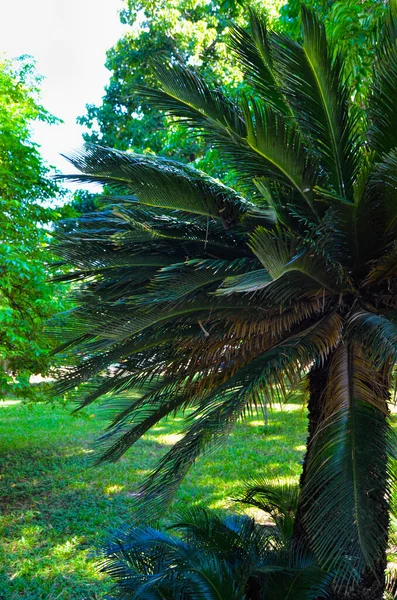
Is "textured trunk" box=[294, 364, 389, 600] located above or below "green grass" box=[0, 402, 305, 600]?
above

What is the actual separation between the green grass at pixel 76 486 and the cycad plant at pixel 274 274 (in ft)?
4.70

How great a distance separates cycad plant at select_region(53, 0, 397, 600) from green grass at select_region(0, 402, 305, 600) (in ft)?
4.70

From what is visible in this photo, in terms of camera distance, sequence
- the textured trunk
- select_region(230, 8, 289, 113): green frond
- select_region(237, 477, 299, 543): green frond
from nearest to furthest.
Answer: select_region(230, 8, 289, 113): green frond
the textured trunk
select_region(237, 477, 299, 543): green frond

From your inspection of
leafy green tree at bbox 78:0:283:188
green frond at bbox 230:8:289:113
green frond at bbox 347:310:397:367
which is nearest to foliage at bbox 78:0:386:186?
leafy green tree at bbox 78:0:283:188

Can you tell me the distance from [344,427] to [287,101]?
205 cm

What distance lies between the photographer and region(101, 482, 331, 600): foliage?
382cm

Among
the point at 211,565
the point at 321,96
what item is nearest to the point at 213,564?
the point at 211,565

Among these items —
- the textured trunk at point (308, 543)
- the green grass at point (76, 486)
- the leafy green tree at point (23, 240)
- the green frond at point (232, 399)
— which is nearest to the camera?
the green frond at point (232, 399)

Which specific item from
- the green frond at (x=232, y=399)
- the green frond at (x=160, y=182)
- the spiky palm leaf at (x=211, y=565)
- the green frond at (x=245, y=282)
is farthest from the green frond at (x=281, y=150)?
the spiky palm leaf at (x=211, y=565)

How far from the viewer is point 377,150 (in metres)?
3.54

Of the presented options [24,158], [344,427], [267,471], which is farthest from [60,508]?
[344,427]

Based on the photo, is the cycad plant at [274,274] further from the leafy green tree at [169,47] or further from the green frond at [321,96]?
the leafy green tree at [169,47]

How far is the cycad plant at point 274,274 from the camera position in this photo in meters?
3.12

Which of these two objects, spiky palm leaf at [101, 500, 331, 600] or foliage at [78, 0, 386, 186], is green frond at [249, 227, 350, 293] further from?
foliage at [78, 0, 386, 186]
